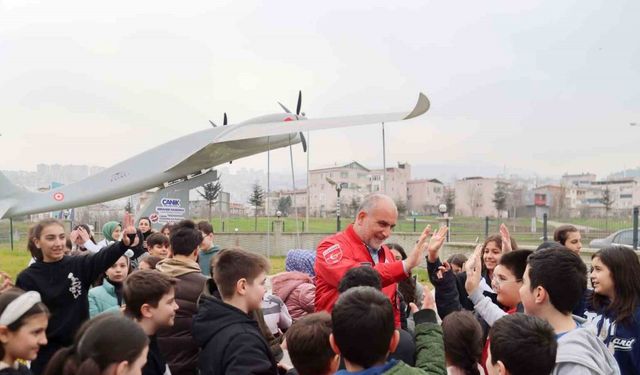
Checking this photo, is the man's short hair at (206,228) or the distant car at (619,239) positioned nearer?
the man's short hair at (206,228)

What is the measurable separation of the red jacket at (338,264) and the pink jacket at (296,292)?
1.03ft

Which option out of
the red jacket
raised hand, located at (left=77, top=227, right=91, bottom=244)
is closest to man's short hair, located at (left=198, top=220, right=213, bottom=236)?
raised hand, located at (left=77, top=227, right=91, bottom=244)

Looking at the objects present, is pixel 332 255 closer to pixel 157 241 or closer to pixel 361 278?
pixel 361 278

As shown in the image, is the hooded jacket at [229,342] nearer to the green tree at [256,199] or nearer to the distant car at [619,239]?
the distant car at [619,239]

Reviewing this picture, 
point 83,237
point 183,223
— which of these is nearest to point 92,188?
point 83,237

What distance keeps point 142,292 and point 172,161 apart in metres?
12.2

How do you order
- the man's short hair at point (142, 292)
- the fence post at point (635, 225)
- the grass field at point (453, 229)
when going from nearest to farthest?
1. the man's short hair at point (142, 292)
2. the fence post at point (635, 225)
3. the grass field at point (453, 229)

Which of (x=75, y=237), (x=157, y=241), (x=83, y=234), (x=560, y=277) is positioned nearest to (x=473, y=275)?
(x=560, y=277)

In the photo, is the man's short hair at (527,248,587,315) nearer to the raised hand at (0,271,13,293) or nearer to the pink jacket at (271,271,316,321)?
the pink jacket at (271,271,316,321)

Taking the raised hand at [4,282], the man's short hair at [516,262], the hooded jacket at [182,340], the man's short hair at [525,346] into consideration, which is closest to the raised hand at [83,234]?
the raised hand at [4,282]

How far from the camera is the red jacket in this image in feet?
12.1

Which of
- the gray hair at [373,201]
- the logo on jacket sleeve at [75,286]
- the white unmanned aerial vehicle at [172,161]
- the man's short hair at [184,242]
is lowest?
the logo on jacket sleeve at [75,286]

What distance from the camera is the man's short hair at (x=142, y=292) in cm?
302

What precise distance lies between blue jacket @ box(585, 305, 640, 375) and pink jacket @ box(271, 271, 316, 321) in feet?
6.36
